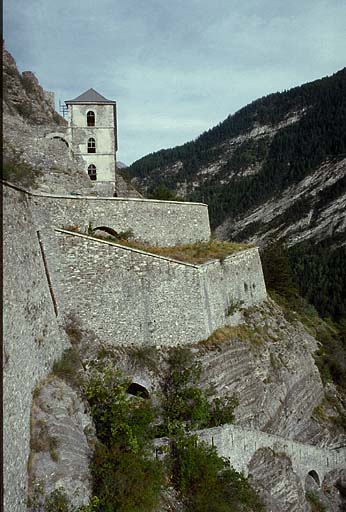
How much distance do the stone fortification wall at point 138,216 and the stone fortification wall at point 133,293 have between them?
6.03 feet

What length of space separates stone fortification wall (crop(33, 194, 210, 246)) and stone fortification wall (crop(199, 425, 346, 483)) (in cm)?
825

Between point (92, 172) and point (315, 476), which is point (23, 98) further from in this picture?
point (315, 476)

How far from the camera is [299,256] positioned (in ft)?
285

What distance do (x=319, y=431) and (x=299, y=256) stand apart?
215 feet

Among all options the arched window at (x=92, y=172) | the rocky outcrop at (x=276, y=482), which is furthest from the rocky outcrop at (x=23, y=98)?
the rocky outcrop at (x=276, y=482)

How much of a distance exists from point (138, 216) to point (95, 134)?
6.90m

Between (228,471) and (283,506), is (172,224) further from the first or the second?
(283,506)

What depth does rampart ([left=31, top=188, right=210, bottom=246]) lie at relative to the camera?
58.6 feet

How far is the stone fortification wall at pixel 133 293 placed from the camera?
52.4 ft

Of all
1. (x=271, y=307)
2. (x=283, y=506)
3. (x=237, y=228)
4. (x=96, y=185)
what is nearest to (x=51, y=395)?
A: (x=283, y=506)

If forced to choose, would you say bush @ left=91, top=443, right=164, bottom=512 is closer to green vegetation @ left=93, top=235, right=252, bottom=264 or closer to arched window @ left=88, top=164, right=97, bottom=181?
green vegetation @ left=93, top=235, right=252, bottom=264

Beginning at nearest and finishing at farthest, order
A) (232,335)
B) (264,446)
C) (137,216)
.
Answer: (264,446), (137,216), (232,335)

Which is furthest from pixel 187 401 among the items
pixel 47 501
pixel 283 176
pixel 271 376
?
pixel 283 176

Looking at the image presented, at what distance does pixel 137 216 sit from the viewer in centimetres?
2028
